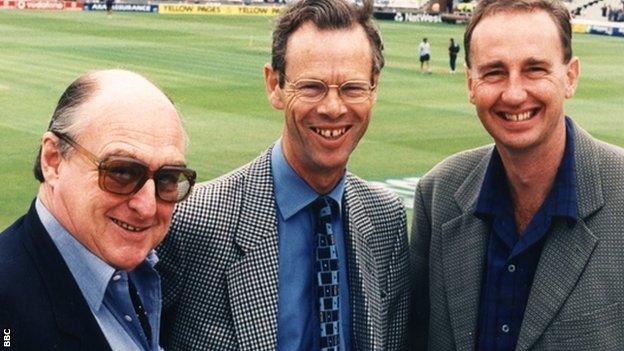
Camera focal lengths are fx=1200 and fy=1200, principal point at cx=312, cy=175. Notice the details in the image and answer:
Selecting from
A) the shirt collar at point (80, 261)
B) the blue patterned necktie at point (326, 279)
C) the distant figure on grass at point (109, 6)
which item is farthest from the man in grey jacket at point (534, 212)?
the distant figure on grass at point (109, 6)

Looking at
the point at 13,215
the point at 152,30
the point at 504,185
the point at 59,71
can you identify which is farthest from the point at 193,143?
the point at 152,30

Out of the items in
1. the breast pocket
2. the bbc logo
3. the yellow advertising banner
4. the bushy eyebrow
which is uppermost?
the bushy eyebrow

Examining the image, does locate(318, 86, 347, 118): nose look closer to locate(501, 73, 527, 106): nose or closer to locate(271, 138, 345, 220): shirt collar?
locate(271, 138, 345, 220): shirt collar

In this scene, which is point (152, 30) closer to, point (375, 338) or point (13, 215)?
point (13, 215)

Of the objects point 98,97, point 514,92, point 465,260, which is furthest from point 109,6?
point 98,97

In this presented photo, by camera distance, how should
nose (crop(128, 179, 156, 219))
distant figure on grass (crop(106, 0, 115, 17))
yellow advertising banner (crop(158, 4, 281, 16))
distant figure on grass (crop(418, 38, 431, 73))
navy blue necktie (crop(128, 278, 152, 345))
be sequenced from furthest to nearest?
yellow advertising banner (crop(158, 4, 281, 16))
distant figure on grass (crop(106, 0, 115, 17))
distant figure on grass (crop(418, 38, 431, 73))
navy blue necktie (crop(128, 278, 152, 345))
nose (crop(128, 179, 156, 219))

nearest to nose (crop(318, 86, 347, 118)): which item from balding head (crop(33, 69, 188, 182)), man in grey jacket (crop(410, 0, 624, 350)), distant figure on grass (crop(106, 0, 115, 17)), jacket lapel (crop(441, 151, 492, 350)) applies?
man in grey jacket (crop(410, 0, 624, 350))

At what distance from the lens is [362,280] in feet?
17.3

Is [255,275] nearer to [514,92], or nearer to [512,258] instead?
[512,258]

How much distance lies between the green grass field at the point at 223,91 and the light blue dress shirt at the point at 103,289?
13.5 meters

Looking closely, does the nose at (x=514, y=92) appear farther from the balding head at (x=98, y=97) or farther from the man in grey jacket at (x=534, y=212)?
the balding head at (x=98, y=97)

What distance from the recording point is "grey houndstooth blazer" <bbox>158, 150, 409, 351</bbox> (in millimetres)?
5129

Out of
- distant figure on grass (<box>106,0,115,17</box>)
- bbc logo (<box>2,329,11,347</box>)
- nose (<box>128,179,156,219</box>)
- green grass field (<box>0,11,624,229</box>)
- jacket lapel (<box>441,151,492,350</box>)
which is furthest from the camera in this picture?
distant figure on grass (<box>106,0,115,17</box>)

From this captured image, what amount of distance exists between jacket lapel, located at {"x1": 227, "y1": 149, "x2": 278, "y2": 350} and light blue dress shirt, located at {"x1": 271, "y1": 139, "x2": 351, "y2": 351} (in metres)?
0.04
